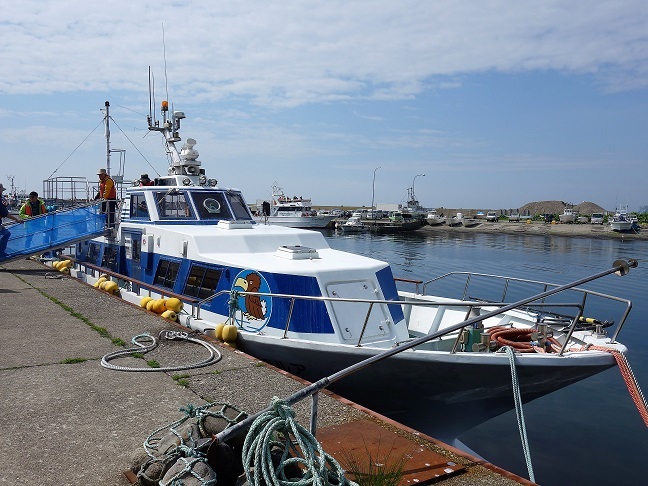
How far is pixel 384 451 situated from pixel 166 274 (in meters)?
7.10

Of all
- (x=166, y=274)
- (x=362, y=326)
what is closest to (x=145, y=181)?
(x=166, y=274)

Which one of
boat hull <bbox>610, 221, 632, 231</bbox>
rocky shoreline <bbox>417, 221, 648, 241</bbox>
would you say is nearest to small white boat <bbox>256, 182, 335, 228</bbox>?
rocky shoreline <bbox>417, 221, 648, 241</bbox>

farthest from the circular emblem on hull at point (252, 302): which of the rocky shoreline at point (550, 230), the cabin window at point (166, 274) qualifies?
the rocky shoreline at point (550, 230)

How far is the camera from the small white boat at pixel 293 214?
2643 inches

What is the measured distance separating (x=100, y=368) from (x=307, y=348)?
2633mm

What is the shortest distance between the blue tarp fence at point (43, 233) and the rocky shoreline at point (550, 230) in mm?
65268

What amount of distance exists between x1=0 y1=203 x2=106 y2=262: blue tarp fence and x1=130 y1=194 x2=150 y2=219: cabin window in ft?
7.79

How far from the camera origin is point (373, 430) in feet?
16.6

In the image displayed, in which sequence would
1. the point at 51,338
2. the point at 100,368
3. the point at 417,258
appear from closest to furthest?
the point at 100,368, the point at 51,338, the point at 417,258

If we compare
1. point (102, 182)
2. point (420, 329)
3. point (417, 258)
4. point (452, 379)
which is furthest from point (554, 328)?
point (417, 258)

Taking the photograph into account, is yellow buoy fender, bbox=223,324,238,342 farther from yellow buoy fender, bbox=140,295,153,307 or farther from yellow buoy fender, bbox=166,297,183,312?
yellow buoy fender, bbox=140,295,153,307

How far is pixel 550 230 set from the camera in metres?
74.8

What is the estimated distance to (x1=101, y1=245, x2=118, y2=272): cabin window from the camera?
13117 millimetres

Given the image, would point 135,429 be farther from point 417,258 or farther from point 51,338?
point 417,258
